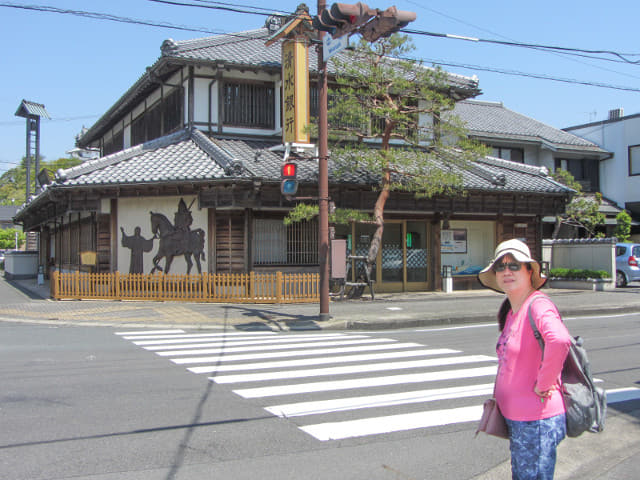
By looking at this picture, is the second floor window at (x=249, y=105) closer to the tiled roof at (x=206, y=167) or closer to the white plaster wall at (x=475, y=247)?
the tiled roof at (x=206, y=167)

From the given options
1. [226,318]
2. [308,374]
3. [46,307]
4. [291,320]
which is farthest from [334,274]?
[46,307]

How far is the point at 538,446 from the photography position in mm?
3258

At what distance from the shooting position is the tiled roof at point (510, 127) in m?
30.2

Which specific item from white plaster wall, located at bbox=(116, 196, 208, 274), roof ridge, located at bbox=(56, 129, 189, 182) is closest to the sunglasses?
white plaster wall, located at bbox=(116, 196, 208, 274)

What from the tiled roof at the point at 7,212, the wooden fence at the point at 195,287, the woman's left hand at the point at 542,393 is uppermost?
the tiled roof at the point at 7,212

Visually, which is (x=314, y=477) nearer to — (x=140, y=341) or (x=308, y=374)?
(x=308, y=374)

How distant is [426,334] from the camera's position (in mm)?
12531

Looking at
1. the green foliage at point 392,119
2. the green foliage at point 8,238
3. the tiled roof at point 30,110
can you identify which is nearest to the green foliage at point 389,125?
the green foliage at point 392,119

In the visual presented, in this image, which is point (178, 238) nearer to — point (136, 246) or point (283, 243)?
point (136, 246)

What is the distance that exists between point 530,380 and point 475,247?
20.1 metres

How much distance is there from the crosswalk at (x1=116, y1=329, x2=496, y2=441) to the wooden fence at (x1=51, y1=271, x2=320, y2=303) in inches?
208

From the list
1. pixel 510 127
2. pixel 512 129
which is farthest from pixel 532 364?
pixel 510 127

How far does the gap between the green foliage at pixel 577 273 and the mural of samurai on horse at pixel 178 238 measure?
14367 millimetres

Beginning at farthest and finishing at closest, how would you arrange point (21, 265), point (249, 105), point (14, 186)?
point (14, 186) < point (21, 265) < point (249, 105)
